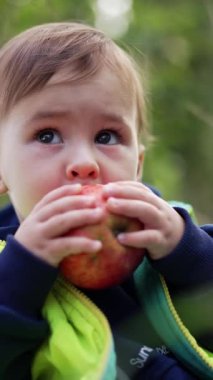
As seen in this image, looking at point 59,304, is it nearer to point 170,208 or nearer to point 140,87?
point 170,208

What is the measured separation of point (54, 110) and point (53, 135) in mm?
38

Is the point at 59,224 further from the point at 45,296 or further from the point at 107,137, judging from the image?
the point at 107,137

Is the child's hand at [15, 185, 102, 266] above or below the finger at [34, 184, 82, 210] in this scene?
below

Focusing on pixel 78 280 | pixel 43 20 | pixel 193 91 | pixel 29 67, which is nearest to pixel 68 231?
pixel 78 280

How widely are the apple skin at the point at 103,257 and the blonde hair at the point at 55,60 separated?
21 cm

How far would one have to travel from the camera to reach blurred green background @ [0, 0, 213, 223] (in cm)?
240

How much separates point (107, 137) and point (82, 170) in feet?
0.37

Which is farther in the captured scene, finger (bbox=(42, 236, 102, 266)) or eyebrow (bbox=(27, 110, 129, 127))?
eyebrow (bbox=(27, 110, 129, 127))

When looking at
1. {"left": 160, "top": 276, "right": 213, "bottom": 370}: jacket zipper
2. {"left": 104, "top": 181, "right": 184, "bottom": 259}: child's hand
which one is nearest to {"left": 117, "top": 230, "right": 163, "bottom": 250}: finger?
{"left": 104, "top": 181, "right": 184, "bottom": 259}: child's hand

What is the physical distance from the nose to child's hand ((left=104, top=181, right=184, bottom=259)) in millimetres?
62

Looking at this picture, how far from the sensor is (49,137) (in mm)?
1058

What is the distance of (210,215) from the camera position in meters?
2.59

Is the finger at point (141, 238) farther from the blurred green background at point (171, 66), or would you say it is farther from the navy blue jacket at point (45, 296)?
the blurred green background at point (171, 66)

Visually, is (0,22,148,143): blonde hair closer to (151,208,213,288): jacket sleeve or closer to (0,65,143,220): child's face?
(0,65,143,220): child's face
